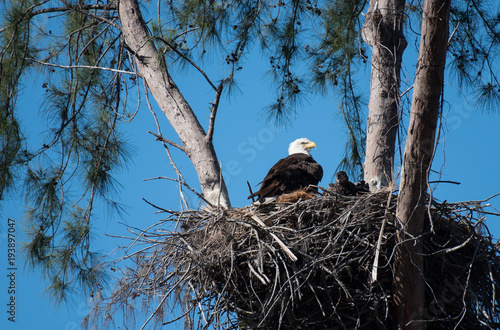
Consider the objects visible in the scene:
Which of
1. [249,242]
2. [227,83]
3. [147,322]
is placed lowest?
[147,322]

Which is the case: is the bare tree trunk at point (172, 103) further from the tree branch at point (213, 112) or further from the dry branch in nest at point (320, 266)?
the dry branch in nest at point (320, 266)

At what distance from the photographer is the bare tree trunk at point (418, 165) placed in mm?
4086

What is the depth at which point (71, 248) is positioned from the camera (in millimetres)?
6422

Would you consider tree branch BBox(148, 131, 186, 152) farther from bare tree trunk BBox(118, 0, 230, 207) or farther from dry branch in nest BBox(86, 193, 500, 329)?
dry branch in nest BBox(86, 193, 500, 329)

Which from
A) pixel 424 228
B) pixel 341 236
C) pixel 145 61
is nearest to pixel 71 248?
pixel 145 61

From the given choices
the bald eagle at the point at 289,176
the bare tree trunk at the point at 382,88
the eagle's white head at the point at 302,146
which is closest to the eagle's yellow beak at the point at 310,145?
the eagle's white head at the point at 302,146

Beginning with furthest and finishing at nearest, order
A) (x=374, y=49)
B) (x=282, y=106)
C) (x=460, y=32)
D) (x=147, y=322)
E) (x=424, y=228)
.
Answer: (x=282, y=106), (x=460, y=32), (x=374, y=49), (x=424, y=228), (x=147, y=322)

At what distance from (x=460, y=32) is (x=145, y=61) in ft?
10.2

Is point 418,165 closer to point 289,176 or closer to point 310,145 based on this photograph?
point 289,176

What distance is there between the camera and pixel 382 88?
595 centimetres

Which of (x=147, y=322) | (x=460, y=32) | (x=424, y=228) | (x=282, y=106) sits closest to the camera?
(x=147, y=322)

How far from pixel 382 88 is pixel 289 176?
44.5 inches

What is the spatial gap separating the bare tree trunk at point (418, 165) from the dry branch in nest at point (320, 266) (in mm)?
98

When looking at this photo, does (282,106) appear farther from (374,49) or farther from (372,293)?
(372,293)
